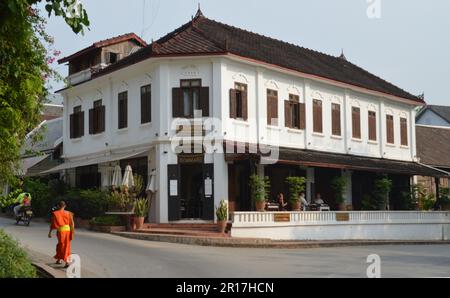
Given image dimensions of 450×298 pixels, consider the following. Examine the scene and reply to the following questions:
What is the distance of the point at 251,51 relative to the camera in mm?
25328

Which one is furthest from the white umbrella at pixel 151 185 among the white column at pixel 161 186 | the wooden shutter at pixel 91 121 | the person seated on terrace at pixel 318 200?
the person seated on terrace at pixel 318 200

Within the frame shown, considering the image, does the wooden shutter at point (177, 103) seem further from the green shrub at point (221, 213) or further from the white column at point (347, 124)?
the white column at point (347, 124)

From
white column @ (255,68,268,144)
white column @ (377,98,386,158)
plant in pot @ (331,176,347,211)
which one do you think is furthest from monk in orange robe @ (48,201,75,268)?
white column @ (377,98,386,158)

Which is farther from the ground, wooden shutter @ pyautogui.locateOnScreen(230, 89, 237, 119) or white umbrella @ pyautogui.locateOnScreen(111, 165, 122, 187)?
wooden shutter @ pyautogui.locateOnScreen(230, 89, 237, 119)

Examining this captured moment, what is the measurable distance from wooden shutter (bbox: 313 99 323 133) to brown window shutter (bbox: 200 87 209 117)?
630 cm

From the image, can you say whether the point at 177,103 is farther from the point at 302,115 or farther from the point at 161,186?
the point at 302,115

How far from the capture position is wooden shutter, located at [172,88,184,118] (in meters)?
23.3

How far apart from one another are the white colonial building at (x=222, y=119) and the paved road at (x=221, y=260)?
454 centimetres

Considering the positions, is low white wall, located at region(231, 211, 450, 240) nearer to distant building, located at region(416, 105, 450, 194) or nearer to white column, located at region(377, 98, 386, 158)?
white column, located at region(377, 98, 386, 158)

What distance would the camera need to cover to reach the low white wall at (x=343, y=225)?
822 inches

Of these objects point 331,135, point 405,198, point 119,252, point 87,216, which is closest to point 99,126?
point 87,216

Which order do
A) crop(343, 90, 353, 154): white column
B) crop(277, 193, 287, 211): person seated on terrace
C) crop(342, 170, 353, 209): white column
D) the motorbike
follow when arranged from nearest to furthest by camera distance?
crop(277, 193, 287, 211): person seated on terrace
the motorbike
crop(342, 170, 353, 209): white column
crop(343, 90, 353, 154): white column

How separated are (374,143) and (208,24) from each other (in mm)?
10574

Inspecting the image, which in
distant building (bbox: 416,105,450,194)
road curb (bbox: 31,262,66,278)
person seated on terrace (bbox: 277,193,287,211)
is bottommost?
road curb (bbox: 31,262,66,278)
